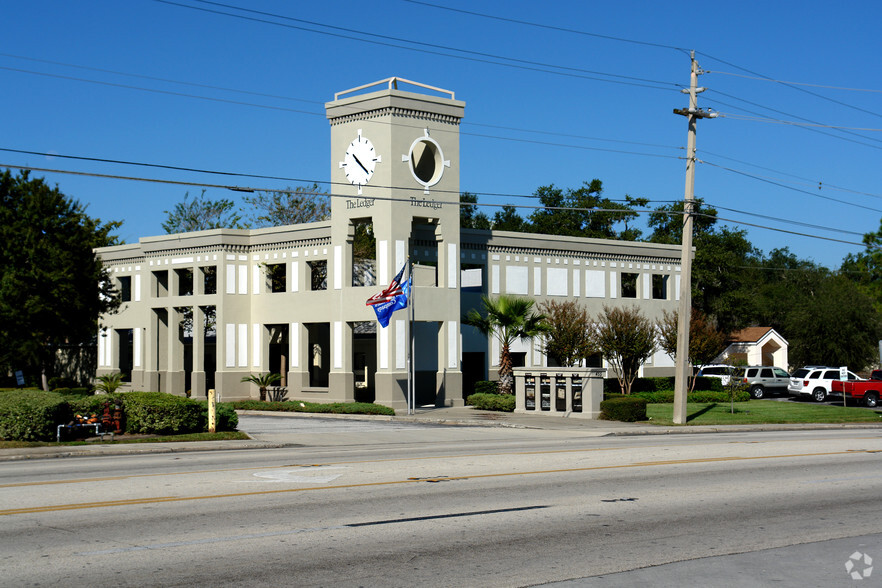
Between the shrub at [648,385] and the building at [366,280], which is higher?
the building at [366,280]

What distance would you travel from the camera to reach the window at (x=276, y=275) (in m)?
44.9

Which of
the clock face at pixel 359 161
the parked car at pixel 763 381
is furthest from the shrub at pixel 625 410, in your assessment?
the parked car at pixel 763 381

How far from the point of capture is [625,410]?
3288 centimetres

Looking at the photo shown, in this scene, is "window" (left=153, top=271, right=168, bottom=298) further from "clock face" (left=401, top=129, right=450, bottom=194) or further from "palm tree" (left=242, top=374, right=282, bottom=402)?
"clock face" (left=401, top=129, right=450, bottom=194)

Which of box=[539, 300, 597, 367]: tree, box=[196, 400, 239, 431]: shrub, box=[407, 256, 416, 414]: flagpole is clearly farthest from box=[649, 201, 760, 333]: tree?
box=[196, 400, 239, 431]: shrub

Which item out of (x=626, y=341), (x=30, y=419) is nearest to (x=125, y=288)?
(x=626, y=341)

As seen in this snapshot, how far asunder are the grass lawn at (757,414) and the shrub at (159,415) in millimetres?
16467

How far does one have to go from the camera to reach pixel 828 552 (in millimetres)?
9891

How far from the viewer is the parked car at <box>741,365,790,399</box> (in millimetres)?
51625

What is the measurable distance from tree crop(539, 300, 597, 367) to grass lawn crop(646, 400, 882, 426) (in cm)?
403

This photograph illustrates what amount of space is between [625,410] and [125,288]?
30660 mm

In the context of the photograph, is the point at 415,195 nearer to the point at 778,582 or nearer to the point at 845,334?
the point at 778,582

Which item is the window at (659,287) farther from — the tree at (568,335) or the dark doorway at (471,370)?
the dark doorway at (471,370)

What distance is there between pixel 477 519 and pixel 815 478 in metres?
7.66
